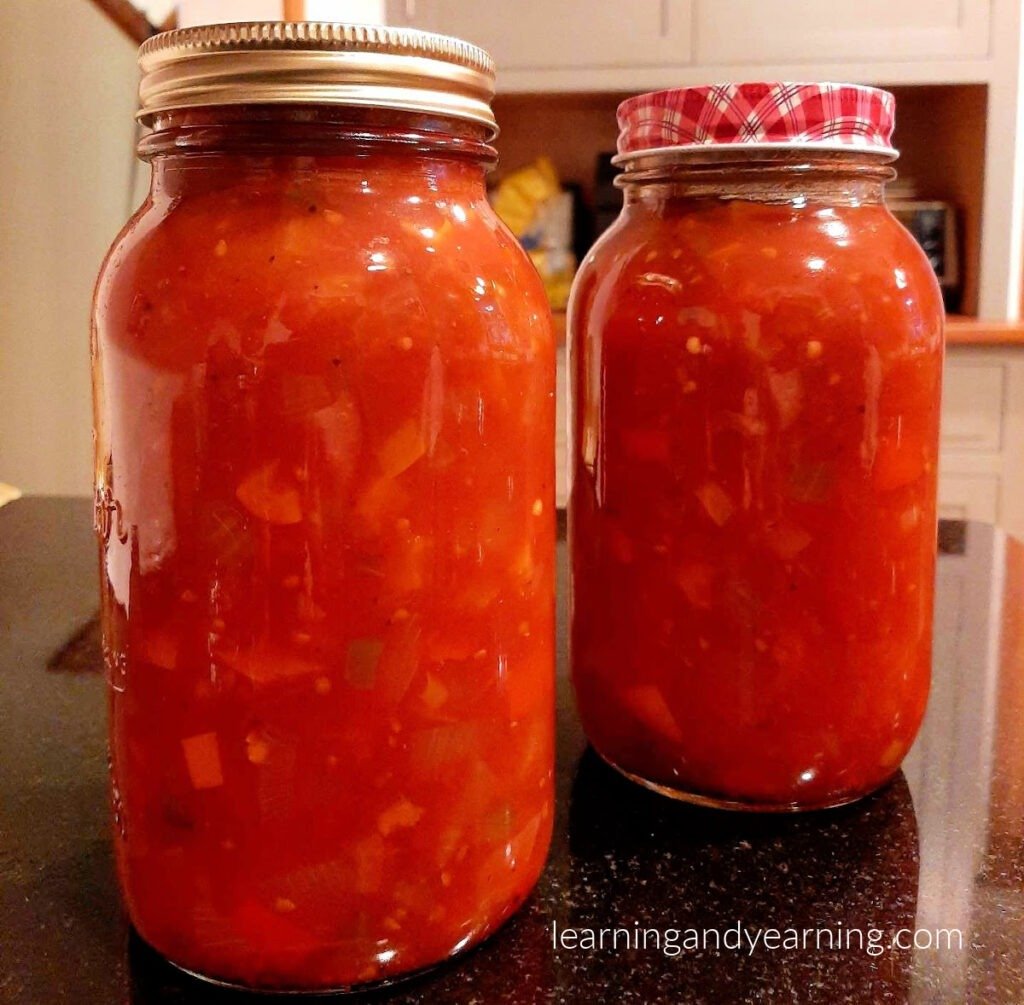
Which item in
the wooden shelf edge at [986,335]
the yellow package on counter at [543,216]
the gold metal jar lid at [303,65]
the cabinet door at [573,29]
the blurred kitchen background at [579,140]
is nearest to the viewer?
the gold metal jar lid at [303,65]

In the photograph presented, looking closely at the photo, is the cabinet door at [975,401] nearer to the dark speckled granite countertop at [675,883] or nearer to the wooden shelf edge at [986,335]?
the wooden shelf edge at [986,335]

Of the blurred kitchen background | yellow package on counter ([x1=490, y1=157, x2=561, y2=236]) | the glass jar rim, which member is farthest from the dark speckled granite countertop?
yellow package on counter ([x1=490, y1=157, x2=561, y2=236])

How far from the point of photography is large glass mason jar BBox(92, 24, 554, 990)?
0.40m

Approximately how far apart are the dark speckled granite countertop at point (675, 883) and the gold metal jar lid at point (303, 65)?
0.34m

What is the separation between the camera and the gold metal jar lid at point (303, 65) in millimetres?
386

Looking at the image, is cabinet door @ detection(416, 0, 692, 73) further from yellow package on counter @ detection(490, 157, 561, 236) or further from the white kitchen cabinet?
the white kitchen cabinet

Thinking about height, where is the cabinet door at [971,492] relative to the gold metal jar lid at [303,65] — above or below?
below

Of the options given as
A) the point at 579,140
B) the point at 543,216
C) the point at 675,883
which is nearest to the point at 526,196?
the point at 543,216

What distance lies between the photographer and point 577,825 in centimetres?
57

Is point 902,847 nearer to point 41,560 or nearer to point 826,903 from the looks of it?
point 826,903

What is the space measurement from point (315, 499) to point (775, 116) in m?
0.29

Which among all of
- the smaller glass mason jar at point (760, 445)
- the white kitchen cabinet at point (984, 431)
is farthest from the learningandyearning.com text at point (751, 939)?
the white kitchen cabinet at point (984, 431)

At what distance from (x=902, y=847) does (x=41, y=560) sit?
2.67ft

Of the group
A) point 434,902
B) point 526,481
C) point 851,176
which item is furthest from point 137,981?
point 851,176
